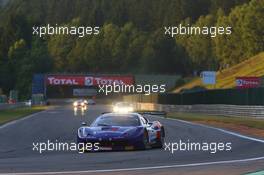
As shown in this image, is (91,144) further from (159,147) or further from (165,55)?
(165,55)

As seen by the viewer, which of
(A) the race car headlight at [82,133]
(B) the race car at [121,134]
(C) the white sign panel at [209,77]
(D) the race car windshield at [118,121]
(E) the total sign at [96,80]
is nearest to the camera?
(B) the race car at [121,134]

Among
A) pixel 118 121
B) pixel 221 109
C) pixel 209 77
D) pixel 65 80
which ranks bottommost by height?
pixel 221 109

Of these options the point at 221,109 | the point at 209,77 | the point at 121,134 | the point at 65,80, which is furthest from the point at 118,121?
the point at 65,80

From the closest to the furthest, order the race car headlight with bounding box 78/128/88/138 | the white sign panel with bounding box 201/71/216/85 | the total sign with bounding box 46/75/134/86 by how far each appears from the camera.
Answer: the race car headlight with bounding box 78/128/88/138 → the white sign panel with bounding box 201/71/216/85 → the total sign with bounding box 46/75/134/86

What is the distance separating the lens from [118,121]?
66.0 feet

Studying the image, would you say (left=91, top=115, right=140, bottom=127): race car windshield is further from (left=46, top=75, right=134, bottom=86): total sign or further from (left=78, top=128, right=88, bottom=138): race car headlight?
(left=46, top=75, right=134, bottom=86): total sign

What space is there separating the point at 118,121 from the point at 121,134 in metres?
1.06

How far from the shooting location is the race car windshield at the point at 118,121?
1990 cm

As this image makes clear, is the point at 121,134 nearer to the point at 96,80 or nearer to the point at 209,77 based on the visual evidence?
the point at 209,77

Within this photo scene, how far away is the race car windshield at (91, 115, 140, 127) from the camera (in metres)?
19.9

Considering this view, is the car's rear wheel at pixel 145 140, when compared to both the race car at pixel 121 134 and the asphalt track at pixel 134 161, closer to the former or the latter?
the race car at pixel 121 134

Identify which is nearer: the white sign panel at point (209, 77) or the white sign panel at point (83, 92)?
the white sign panel at point (209, 77)

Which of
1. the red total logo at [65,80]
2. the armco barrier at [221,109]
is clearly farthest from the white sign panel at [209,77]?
the red total logo at [65,80]

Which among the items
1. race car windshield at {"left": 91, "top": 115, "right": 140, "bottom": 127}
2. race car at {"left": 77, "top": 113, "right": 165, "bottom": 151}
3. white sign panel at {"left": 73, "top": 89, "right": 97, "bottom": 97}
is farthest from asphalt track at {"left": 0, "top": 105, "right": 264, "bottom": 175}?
white sign panel at {"left": 73, "top": 89, "right": 97, "bottom": 97}
